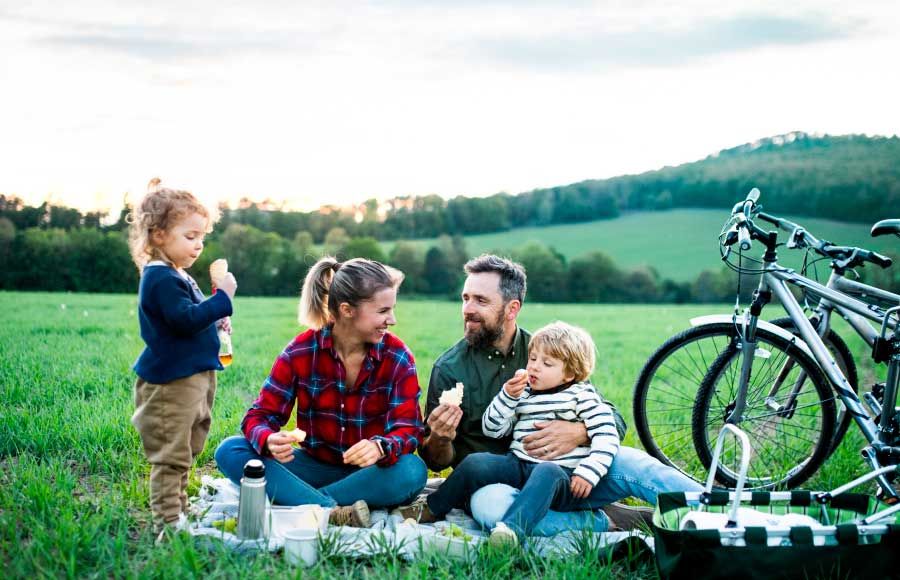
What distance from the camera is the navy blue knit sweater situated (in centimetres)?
347

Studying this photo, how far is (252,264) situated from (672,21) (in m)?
12.2

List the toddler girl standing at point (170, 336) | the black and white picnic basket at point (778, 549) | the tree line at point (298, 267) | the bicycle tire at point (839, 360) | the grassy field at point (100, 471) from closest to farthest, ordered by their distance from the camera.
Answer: the black and white picnic basket at point (778, 549) → the grassy field at point (100, 471) → the toddler girl standing at point (170, 336) → the bicycle tire at point (839, 360) → the tree line at point (298, 267)

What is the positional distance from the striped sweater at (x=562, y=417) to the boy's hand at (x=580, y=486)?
71 mm

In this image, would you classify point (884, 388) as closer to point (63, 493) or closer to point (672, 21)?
point (63, 493)

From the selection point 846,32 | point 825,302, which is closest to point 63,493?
point 825,302

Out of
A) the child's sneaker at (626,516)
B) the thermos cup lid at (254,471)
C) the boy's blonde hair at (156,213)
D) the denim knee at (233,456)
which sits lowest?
the child's sneaker at (626,516)

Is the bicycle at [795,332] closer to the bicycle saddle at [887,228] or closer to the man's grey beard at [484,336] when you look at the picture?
the bicycle saddle at [887,228]

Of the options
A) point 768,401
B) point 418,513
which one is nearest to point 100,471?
point 418,513

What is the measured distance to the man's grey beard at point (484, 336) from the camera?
4306 millimetres

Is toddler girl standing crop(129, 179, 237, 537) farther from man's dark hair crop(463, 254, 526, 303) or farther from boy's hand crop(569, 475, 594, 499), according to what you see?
boy's hand crop(569, 475, 594, 499)

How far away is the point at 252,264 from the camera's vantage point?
71.8 ft

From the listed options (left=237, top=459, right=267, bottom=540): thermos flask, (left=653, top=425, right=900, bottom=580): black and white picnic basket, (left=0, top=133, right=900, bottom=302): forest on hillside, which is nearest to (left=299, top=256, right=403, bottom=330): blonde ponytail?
(left=237, top=459, right=267, bottom=540): thermos flask

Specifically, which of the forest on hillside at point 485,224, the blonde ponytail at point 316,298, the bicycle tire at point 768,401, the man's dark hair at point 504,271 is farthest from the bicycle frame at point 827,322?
the forest on hillside at point 485,224

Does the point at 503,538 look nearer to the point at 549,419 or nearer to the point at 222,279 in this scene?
the point at 549,419
